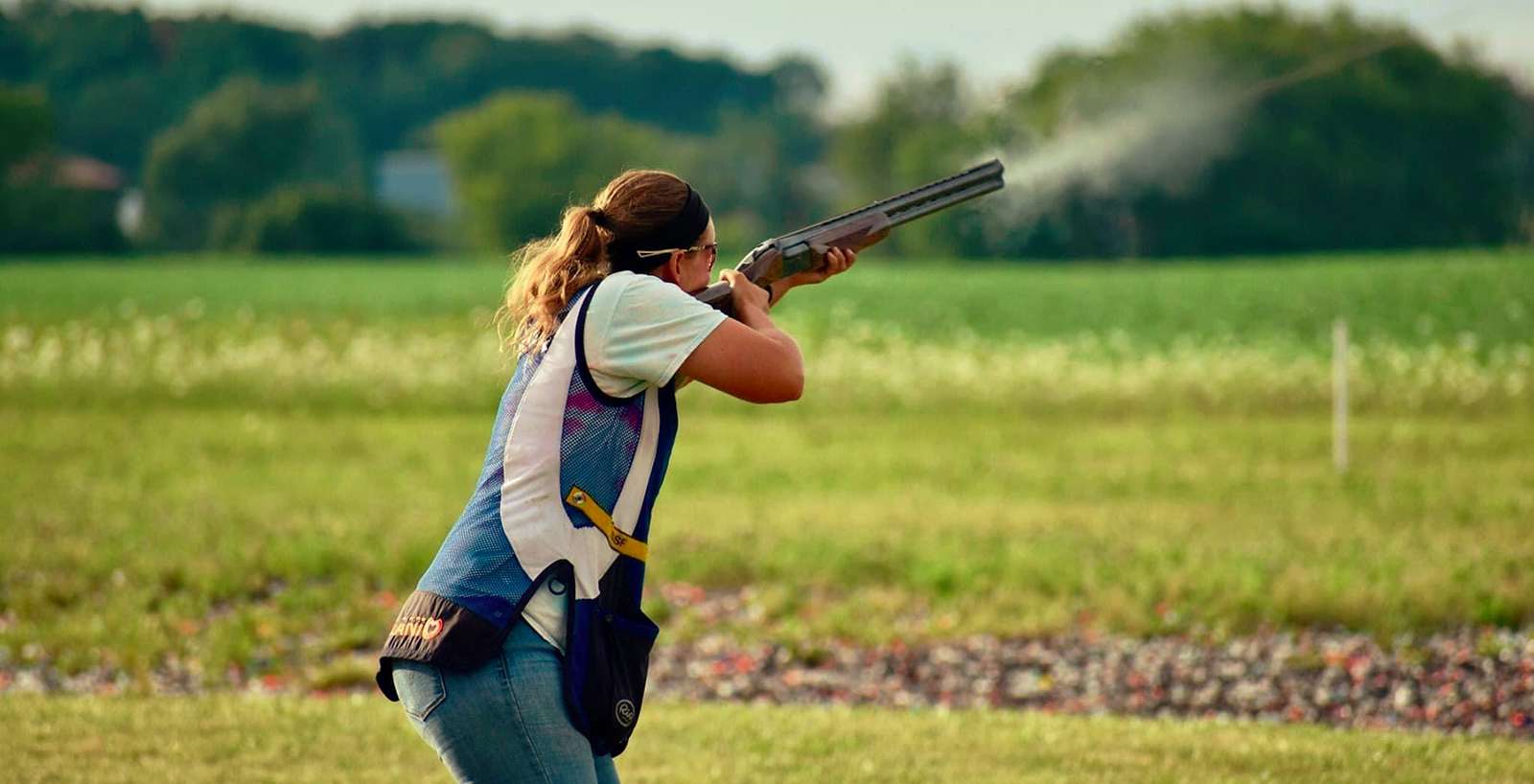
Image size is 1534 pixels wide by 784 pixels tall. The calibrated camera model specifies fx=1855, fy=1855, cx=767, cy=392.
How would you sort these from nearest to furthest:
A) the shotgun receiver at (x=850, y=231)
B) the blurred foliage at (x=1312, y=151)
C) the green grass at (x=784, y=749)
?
1. the shotgun receiver at (x=850, y=231)
2. the green grass at (x=784, y=749)
3. the blurred foliage at (x=1312, y=151)

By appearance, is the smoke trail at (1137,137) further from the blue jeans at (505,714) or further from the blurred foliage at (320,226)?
the blurred foliage at (320,226)

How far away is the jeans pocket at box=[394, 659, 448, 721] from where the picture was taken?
428 cm

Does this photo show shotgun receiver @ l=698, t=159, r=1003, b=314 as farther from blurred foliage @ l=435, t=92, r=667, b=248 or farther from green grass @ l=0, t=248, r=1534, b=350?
blurred foliage @ l=435, t=92, r=667, b=248

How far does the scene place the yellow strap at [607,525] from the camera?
4.34m

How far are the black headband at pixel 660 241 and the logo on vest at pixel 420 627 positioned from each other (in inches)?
37.9

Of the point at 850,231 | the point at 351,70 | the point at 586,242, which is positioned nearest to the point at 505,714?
the point at 586,242

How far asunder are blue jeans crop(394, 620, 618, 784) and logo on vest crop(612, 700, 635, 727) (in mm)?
105

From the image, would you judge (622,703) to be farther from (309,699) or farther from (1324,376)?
(1324,376)

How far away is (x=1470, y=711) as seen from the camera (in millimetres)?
9961

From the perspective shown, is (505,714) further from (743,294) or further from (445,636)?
(743,294)

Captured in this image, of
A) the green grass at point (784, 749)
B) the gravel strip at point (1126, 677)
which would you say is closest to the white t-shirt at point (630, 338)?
the green grass at point (784, 749)

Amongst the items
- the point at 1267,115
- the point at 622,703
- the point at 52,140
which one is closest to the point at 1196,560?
the point at 622,703

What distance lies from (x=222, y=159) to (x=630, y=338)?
351ft

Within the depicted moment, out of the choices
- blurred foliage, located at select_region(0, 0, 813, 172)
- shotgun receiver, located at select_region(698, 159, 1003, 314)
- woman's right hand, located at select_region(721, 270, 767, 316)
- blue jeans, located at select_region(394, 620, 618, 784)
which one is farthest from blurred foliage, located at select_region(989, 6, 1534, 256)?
blurred foliage, located at select_region(0, 0, 813, 172)
